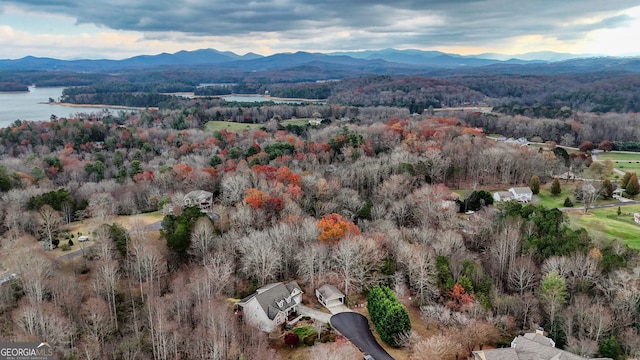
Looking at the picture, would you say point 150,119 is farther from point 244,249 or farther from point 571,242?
point 571,242

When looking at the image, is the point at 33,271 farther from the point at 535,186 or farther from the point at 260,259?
the point at 535,186

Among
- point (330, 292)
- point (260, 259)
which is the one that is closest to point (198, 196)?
point (260, 259)

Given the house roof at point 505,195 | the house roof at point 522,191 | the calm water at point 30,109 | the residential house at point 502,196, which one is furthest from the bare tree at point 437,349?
the calm water at point 30,109

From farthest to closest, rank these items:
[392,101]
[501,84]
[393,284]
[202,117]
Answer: [501,84], [392,101], [202,117], [393,284]

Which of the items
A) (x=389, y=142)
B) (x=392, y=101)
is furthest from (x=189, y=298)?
(x=392, y=101)

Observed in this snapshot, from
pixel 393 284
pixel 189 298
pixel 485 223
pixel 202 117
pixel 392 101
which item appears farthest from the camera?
pixel 392 101
